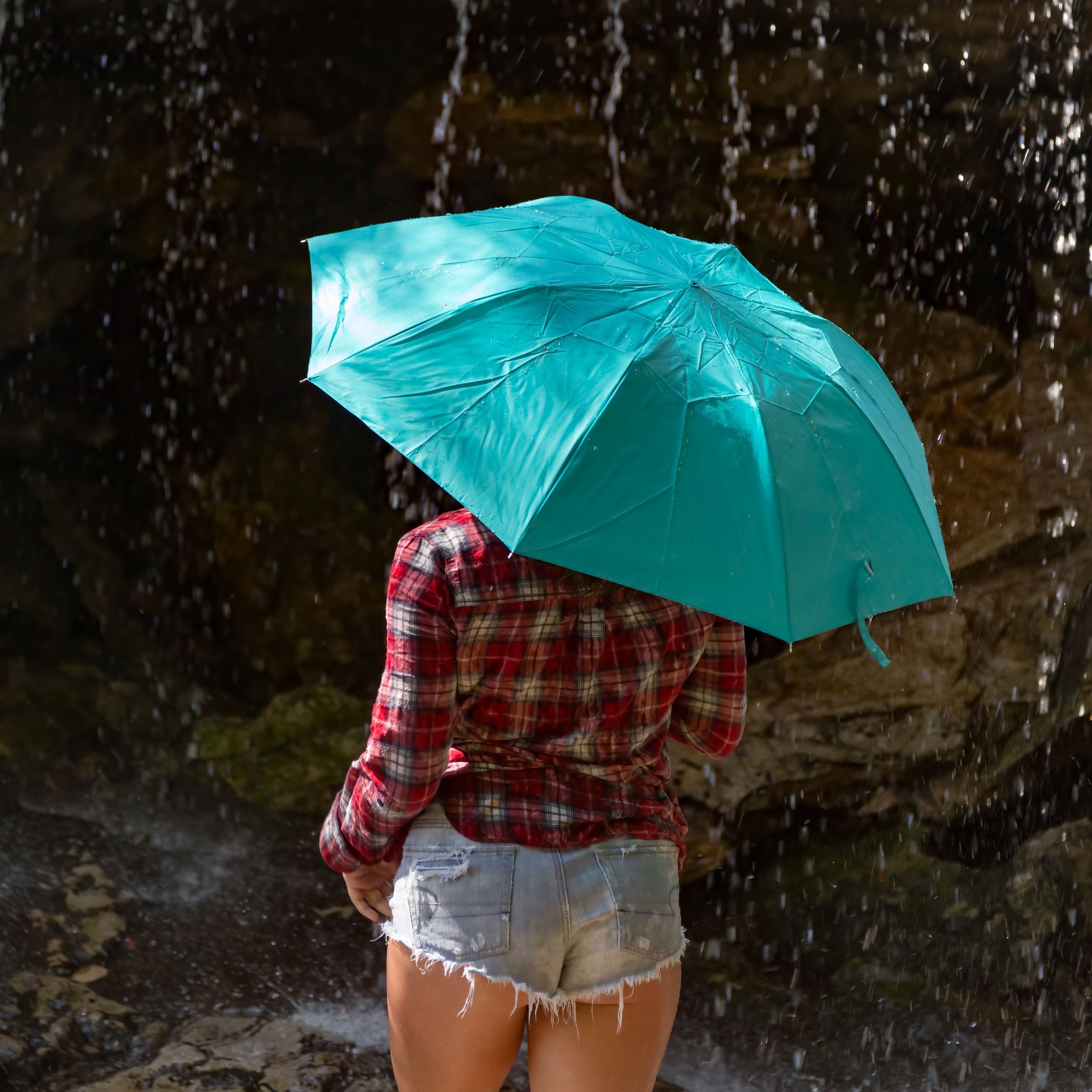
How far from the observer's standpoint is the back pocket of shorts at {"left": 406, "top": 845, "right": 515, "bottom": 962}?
135 centimetres

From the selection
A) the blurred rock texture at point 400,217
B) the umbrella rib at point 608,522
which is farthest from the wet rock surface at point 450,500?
the umbrella rib at point 608,522

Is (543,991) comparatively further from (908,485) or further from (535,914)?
(908,485)

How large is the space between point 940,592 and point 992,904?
260 centimetres

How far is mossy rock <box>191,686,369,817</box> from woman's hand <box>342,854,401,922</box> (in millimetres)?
2728

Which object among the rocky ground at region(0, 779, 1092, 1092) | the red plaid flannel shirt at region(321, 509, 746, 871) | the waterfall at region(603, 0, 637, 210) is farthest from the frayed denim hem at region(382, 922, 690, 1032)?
the waterfall at region(603, 0, 637, 210)

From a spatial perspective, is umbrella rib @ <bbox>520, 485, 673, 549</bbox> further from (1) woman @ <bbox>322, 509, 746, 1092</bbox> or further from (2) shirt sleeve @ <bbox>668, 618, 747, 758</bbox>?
(2) shirt sleeve @ <bbox>668, 618, 747, 758</bbox>

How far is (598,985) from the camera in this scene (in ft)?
4.56

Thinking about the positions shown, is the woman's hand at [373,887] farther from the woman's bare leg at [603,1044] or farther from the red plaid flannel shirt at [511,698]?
the woman's bare leg at [603,1044]

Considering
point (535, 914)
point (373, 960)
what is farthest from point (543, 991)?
point (373, 960)

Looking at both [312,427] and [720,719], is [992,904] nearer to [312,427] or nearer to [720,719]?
[720,719]

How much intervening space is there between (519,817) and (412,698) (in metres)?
0.19

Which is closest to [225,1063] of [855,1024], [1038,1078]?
[855,1024]

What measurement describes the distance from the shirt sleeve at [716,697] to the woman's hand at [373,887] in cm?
43

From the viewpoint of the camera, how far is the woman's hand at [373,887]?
5.00ft
